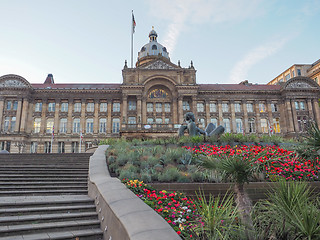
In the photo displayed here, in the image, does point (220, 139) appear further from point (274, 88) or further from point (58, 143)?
point (274, 88)

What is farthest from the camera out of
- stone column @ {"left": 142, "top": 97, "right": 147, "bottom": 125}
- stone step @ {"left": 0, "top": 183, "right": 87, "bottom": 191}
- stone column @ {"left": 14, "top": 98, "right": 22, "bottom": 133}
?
stone column @ {"left": 142, "top": 97, "right": 147, "bottom": 125}

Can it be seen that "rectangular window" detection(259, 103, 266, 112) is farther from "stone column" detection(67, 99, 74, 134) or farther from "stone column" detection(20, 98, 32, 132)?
"stone column" detection(20, 98, 32, 132)

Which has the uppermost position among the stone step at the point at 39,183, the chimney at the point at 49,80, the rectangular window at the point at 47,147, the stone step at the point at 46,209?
the chimney at the point at 49,80

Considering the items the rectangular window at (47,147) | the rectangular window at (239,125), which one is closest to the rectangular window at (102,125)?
the rectangular window at (47,147)

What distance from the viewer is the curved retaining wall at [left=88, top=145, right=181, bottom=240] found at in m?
3.50

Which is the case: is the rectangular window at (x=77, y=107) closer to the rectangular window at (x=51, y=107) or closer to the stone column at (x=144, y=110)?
the rectangular window at (x=51, y=107)

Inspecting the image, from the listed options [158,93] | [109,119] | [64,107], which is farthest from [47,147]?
[158,93]

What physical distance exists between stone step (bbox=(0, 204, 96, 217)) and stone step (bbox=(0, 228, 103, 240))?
117 centimetres

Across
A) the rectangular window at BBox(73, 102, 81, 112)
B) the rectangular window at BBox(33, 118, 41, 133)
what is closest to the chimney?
the rectangular window at BBox(33, 118, 41, 133)

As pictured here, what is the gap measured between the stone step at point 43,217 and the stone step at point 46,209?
0.56 ft

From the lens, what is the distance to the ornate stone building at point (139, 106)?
44625mm

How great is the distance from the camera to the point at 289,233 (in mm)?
3828

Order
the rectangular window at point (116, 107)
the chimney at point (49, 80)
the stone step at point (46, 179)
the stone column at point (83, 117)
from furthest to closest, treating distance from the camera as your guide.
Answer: the chimney at point (49, 80) → the rectangular window at point (116, 107) → the stone column at point (83, 117) → the stone step at point (46, 179)

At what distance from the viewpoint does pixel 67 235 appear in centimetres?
540
